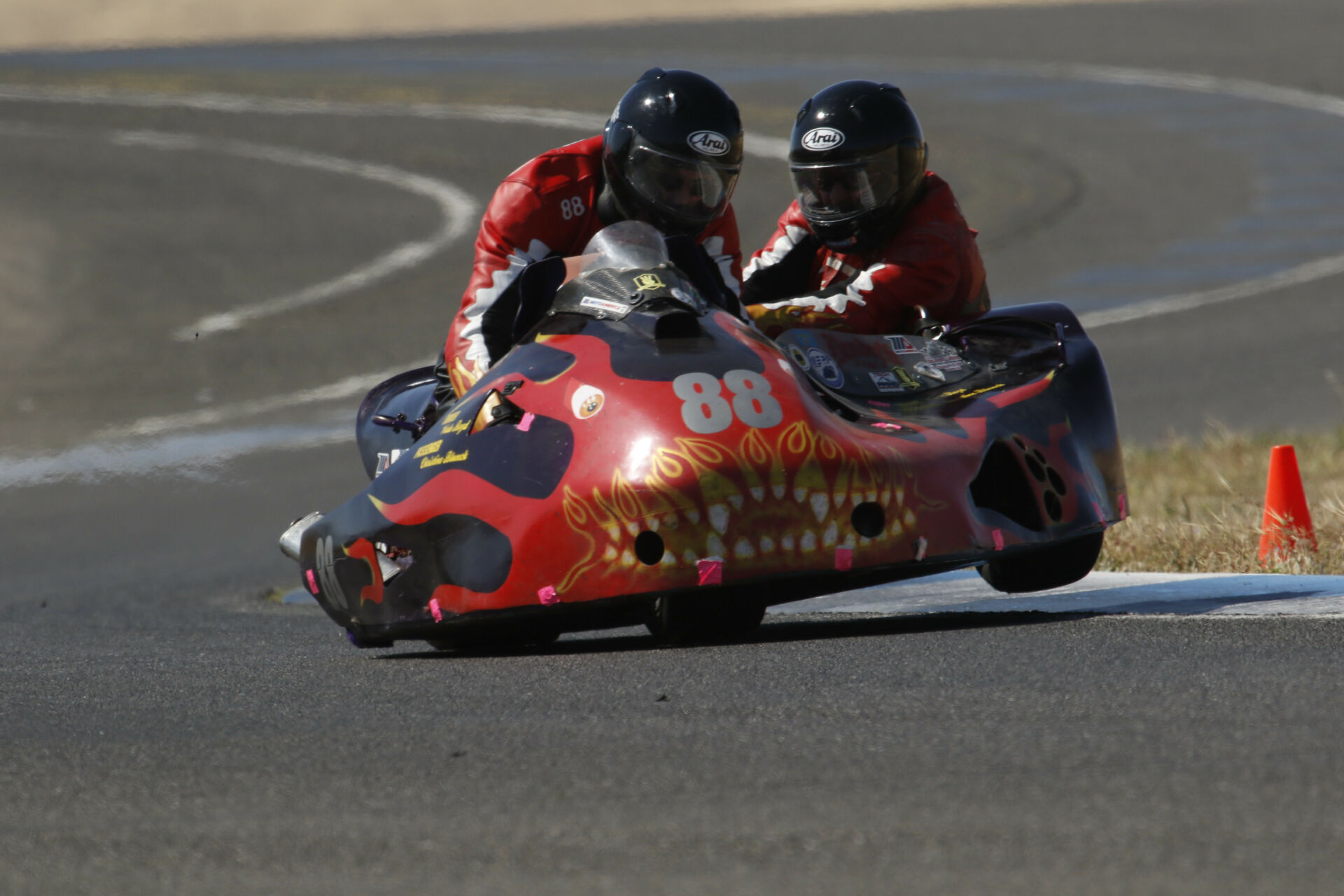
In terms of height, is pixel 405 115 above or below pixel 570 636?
below

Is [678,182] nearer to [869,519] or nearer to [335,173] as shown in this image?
[869,519]

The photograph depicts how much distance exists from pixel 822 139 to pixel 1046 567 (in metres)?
1.74

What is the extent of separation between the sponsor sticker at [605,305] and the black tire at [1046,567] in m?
1.67

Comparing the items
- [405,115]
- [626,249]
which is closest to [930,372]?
[626,249]

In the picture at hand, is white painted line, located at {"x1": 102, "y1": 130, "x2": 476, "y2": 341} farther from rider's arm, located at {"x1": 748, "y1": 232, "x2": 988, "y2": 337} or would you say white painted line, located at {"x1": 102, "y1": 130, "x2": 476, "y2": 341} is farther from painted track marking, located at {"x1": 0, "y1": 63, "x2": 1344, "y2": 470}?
rider's arm, located at {"x1": 748, "y1": 232, "x2": 988, "y2": 337}

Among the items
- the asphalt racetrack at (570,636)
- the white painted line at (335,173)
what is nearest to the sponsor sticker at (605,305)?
the asphalt racetrack at (570,636)

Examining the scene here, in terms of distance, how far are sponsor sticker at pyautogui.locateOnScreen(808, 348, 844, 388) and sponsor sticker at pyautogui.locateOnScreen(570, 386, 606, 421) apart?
1015 mm

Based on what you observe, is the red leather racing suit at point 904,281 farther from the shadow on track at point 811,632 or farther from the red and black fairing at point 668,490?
the shadow on track at point 811,632

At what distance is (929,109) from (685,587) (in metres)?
22.3

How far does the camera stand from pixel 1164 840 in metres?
3.04

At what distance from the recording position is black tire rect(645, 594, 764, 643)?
567 centimetres

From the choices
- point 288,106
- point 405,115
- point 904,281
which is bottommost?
point 288,106

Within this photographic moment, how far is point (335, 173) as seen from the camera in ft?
81.8

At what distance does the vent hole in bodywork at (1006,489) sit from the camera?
6098 mm
